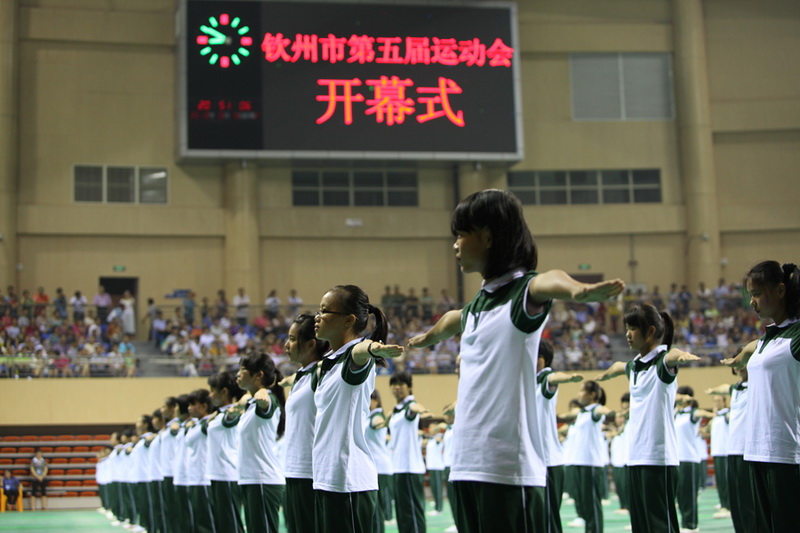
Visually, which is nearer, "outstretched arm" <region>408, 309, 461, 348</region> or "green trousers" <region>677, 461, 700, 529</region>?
"outstretched arm" <region>408, 309, 461, 348</region>

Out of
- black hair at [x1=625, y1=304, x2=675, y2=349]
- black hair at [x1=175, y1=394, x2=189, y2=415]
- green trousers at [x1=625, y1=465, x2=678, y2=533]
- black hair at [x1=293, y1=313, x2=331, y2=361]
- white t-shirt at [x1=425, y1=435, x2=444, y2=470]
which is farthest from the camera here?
white t-shirt at [x1=425, y1=435, x2=444, y2=470]

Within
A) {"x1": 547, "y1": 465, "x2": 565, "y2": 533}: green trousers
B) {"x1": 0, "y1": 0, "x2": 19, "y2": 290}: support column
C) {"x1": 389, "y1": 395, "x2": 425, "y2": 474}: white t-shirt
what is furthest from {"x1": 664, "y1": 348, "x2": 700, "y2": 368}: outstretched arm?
{"x1": 0, "y1": 0, "x2": 19, "y2": 290}: support column

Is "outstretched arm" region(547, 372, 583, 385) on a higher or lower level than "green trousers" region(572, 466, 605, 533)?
higher

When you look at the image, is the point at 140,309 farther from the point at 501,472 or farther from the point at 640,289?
the point at 501,472

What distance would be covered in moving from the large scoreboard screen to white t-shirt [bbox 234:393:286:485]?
1827 centimetres

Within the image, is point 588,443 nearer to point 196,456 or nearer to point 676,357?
point 196,456

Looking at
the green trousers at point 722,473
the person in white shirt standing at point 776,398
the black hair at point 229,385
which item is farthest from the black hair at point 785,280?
the green trousers at point 722,473

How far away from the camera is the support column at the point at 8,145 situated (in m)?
24.7

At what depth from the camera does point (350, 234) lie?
27.4 metres

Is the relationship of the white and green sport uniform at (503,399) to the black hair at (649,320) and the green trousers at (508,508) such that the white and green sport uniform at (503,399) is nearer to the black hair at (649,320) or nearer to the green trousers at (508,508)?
the green trousers at (508,508)

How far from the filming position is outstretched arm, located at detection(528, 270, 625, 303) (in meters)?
2.92

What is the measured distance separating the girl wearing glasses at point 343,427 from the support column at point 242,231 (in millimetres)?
20778

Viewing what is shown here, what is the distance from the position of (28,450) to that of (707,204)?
1897 centimetres

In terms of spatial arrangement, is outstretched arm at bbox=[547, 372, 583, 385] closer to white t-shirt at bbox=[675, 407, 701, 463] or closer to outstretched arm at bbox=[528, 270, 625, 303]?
outstretched arm at bbox=[528, 270, 625, 303]
